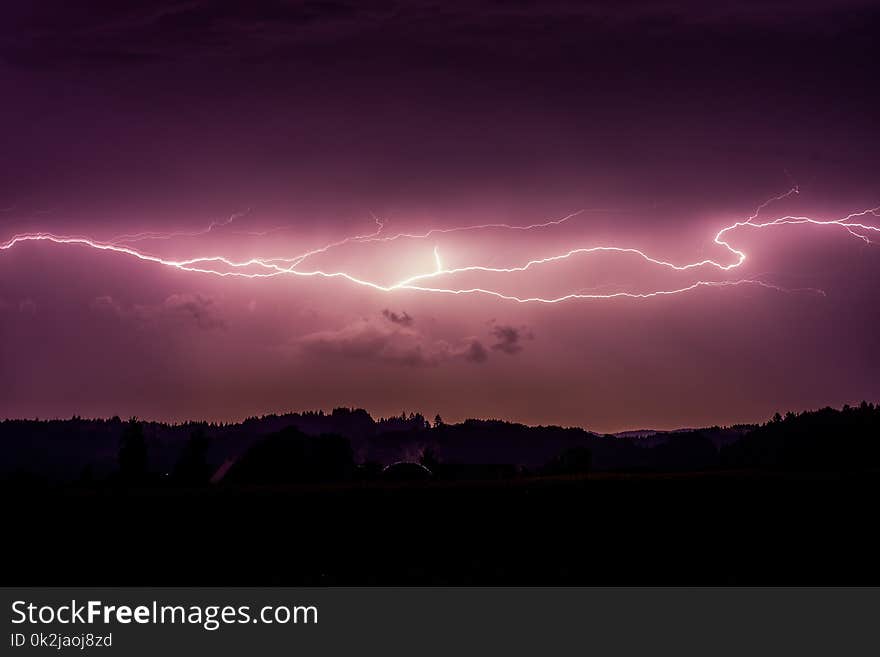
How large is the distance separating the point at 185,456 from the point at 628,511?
133 ft

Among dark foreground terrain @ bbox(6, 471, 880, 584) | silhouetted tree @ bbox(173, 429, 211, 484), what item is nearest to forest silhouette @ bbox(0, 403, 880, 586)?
dark foreground terrain @ bbox(6, 471, 880, 584)

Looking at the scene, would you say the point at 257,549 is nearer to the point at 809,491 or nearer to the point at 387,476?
the point at 809,491

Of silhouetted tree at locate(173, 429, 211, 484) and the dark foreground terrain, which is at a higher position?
silhouetted tree at locate(173, 429, 211, 484)

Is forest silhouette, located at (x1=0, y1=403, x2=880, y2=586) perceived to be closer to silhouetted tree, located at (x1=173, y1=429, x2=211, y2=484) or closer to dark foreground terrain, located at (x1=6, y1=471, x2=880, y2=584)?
dark foreground terrain, located at (x1=6, y1=471, x2=880, y2=584)

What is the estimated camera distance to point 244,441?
192500 millimetres

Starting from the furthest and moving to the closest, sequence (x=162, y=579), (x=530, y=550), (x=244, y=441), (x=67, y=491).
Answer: (x=244, y=441), (x=67, y=491), (x=530, y=550), (x=162, y=579)

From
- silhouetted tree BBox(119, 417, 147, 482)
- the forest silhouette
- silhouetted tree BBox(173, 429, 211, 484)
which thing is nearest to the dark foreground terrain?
the forest silhouette

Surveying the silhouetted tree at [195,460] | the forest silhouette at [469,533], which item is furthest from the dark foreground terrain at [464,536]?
the silhouetted tree at [195,460]

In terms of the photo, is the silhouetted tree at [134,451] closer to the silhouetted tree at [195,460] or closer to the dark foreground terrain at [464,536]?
the silhouetted tree at [195,460]

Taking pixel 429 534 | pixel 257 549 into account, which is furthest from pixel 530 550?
pixel 257 549

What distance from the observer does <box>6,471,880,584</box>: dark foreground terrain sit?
68.7ft

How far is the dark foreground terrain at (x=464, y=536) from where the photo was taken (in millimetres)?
20953

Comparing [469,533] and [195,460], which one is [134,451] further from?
[469,533]

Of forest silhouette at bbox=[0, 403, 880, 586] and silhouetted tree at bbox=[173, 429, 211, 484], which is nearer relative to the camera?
forest silhouette at bbox=[0, 403, 880, 586]
